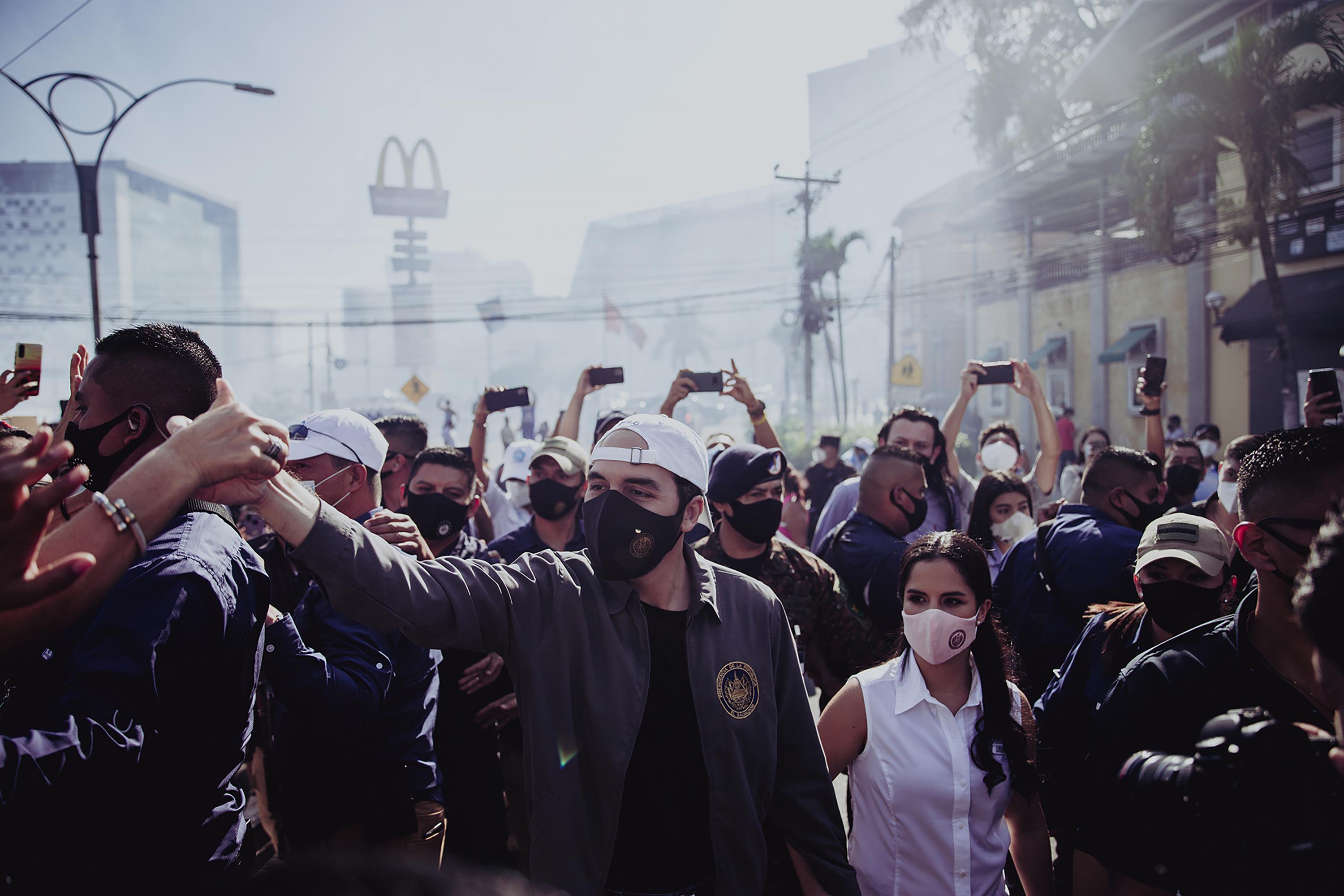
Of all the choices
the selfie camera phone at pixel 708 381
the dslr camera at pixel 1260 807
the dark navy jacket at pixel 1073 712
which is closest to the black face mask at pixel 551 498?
the selfie camera phone at pixel 708 381

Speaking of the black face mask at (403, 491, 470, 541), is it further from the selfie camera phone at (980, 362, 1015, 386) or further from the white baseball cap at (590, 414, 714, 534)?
the selfie camera phone at (980, 362, 1015, 386)

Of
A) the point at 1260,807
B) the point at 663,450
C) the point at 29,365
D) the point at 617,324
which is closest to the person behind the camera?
the point at 1260,807

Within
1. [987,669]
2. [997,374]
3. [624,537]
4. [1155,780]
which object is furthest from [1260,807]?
[997,374]

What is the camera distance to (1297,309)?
18.1 metres

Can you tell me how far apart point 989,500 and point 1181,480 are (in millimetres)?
3438

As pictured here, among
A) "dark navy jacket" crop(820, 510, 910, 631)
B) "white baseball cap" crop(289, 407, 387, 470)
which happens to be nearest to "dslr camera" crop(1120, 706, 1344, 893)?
"dark navy jacket" crop(820, 510, 910, 631)

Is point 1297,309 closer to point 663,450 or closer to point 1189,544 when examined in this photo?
point 1189,544

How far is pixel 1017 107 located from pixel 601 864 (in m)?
43.3

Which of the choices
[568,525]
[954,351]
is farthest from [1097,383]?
[568,525]

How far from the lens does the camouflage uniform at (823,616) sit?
12.5 feet

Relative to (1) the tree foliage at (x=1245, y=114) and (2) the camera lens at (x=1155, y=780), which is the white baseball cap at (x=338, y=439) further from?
(1) the tree foliage at (x=1245, y=114)

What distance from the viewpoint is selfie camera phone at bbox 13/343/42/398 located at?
3.38 m

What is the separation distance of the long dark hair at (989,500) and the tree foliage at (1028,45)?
38.1m

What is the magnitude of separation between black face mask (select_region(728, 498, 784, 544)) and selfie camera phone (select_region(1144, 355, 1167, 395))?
3.41 meters
